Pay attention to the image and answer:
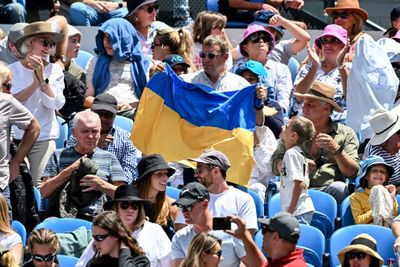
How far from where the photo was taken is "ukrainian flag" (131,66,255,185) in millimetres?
14086

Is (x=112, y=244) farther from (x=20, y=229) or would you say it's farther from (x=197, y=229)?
(x=20, y=229)

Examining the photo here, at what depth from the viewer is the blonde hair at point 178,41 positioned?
15719mm

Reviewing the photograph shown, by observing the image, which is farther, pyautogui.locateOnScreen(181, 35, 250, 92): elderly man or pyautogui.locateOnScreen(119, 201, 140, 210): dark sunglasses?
pyautogui.locateOnScreen(181, 35, 250, 92): elderly man

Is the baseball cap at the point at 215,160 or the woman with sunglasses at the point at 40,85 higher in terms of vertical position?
the baseball cap at the point at 215,160

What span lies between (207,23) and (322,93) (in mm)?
2089

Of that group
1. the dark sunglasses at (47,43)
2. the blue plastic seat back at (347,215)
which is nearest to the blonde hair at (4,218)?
the dark sunglasses at (47,43)

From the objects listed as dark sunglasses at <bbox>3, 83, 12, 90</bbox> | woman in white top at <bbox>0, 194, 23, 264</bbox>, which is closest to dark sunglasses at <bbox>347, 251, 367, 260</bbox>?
woman in white top at <bbox>0, 194, 23, 264</bbox>

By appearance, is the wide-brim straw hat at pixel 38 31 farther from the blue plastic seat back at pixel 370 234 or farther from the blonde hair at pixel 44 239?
the blue plastic seat back at pixel 370 234

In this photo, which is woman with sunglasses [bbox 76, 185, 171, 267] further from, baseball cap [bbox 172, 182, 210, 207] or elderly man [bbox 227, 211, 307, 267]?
elderly man [bbox 227, 211, 307, 267]

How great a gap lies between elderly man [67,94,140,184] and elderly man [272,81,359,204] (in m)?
1.32

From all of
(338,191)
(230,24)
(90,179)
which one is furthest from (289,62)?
(90,179)

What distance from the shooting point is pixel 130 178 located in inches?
528

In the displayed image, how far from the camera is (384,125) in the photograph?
1407 cm

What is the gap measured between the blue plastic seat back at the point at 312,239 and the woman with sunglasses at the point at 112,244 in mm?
1826
